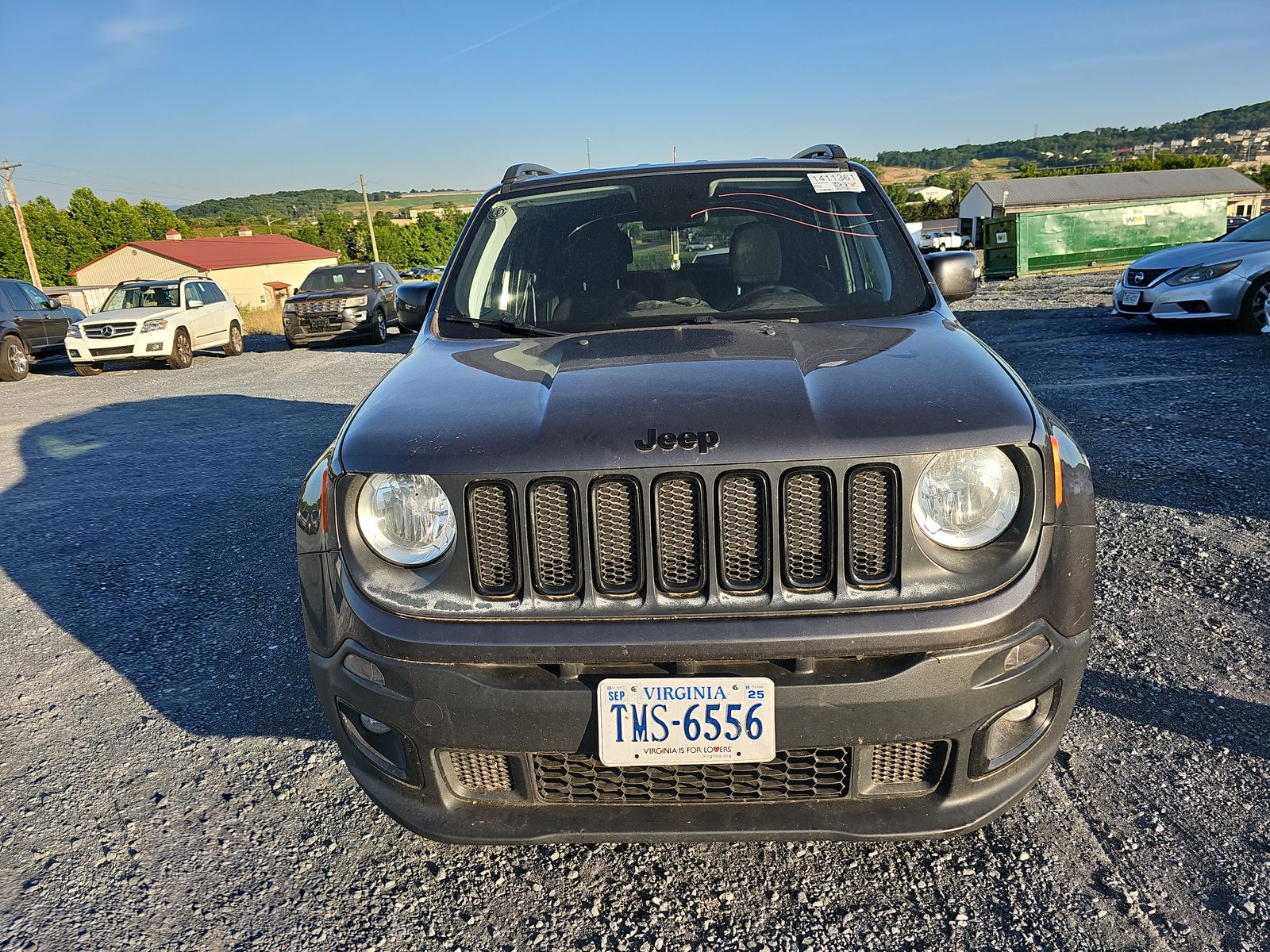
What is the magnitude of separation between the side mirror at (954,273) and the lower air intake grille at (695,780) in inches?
74.0

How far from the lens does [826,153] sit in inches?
152

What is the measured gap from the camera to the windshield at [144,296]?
16203mm

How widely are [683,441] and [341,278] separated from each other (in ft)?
62.2

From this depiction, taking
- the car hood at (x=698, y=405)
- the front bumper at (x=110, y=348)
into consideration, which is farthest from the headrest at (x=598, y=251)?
the front bumper at (x=110, y=348)

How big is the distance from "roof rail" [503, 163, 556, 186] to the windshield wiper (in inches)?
33.9

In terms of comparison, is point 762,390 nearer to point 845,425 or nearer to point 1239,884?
point 845,425

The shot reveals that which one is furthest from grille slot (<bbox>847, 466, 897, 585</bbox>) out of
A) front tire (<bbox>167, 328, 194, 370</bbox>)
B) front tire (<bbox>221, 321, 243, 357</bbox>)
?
front tire (<bbox>221, 321, 243, 357</bbox>)

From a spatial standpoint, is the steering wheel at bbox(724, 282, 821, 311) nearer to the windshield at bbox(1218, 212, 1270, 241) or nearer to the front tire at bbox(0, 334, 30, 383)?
the windshield at bbox(1218, 212, 1270, 241)

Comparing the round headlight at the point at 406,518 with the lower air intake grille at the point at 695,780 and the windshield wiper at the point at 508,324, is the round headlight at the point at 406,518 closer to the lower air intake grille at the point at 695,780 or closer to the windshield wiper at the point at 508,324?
the lower air intake grille at the point at 695,780

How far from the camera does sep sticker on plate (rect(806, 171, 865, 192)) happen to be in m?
3.41

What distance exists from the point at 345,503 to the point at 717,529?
2.85 ft

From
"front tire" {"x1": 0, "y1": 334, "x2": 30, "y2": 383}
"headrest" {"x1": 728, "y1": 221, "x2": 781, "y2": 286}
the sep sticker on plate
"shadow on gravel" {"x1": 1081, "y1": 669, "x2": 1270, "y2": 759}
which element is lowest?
"shadow on gravel" {"x1": 1081, "y1": 669, "x2": 1270, "y2": 759}

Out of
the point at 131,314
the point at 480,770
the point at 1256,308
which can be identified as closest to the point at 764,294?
the point at 480,770

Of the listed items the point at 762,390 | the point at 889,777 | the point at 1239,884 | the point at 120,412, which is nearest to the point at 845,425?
the point at 762,390
